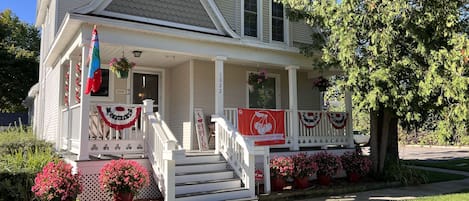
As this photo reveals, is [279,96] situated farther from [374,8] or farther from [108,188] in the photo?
[108,188]

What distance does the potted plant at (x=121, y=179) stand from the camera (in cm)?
655

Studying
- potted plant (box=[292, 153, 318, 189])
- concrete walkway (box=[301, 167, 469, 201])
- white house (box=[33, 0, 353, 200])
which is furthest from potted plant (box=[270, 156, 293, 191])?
concrete walkway (box=[301, 167, 469, 201])

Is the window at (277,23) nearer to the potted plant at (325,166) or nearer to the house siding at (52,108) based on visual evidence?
the potted plant at (325,166)

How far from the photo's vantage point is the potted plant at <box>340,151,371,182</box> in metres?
10.1

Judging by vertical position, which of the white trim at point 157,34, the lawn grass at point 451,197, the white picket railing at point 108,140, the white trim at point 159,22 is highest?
the white trim at point 159,22

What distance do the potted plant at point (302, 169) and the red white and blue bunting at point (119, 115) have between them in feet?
13.1

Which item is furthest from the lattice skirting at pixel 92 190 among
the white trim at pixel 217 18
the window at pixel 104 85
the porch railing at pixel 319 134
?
the white trim at pixel 217 18

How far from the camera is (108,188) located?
657 cm

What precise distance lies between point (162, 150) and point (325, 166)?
4.50 metres

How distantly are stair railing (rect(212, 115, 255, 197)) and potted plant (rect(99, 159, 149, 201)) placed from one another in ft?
7.51

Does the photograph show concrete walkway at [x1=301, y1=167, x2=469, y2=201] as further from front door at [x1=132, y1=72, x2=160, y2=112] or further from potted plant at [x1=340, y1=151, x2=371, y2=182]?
front door at [x1=132, y1=72, x2=160, y2=112]

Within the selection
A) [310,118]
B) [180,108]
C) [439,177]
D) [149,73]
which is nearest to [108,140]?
[180,108]

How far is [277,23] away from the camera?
485 inches

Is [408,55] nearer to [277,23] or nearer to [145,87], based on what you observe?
[277,23]
